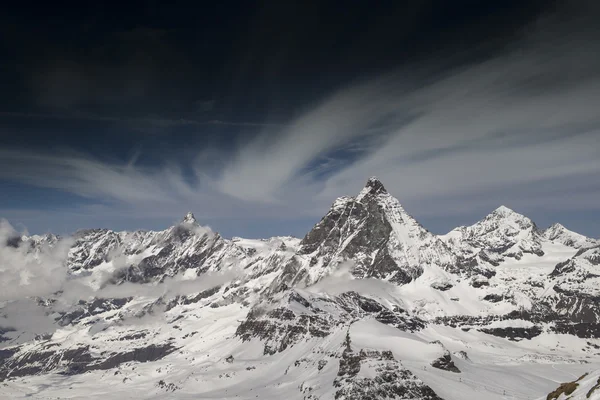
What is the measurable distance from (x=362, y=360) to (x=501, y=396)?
163 ft

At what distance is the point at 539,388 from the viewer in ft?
608

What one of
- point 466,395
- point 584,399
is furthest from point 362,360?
point 584,399

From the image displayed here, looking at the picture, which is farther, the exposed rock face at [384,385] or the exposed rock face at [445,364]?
the exposed rock face at [445,364]

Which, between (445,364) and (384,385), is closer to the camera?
(384,385)

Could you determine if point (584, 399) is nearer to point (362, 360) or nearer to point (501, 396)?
point (362, 360)

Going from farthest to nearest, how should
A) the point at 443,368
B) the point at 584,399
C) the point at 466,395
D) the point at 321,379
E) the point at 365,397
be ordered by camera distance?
the point at 443,368, the point at 321,379, the point at 466,395, the point at 365,397, the point at 584,399

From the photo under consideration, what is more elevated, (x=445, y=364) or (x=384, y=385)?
(x=445, y=364)

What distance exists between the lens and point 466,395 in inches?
5502

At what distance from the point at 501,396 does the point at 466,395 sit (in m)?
19.0

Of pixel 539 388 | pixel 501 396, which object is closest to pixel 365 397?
pixel 501 396

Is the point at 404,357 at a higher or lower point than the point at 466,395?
higher

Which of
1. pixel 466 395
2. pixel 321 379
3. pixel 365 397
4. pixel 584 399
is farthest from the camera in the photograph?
pixel 321 379

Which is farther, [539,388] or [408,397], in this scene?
[539,388]

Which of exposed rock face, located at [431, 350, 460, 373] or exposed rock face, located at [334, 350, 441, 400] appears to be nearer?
exposed rock face, located at [334, 350, 441, 400]
